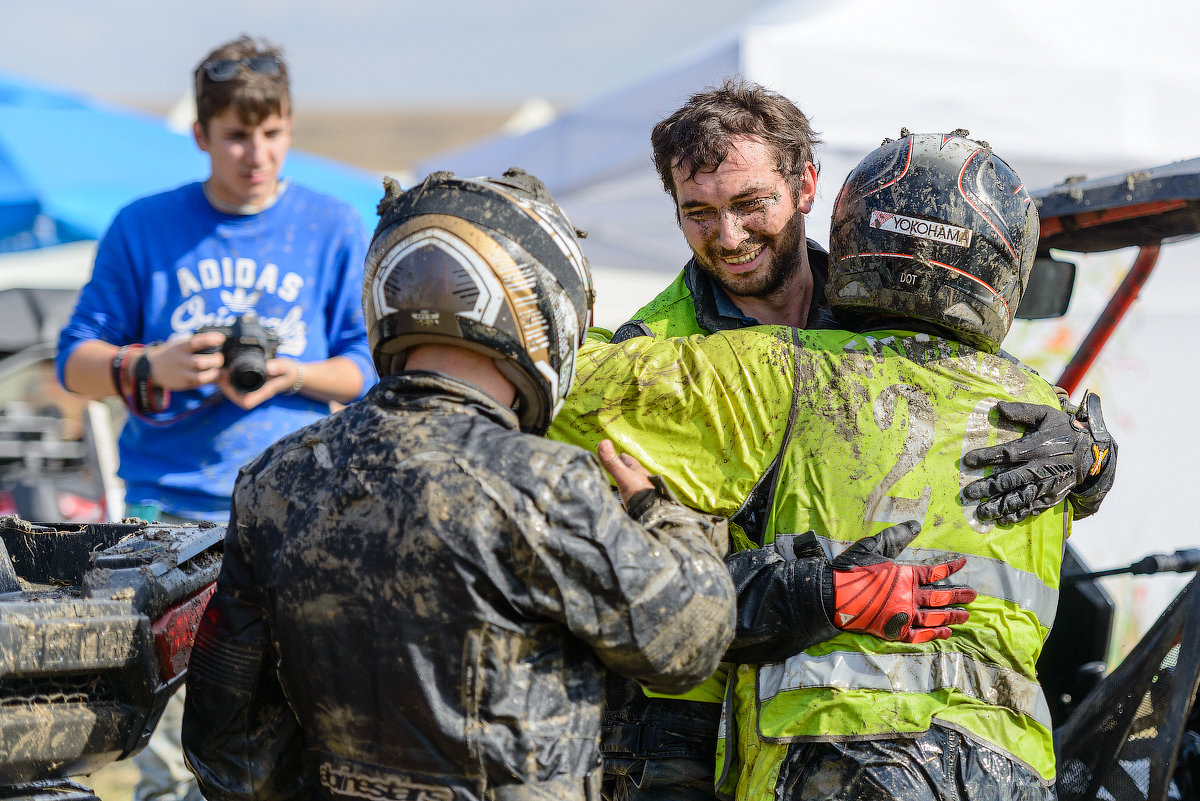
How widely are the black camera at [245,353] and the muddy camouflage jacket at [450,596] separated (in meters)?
1.82

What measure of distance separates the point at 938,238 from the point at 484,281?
1022 mm

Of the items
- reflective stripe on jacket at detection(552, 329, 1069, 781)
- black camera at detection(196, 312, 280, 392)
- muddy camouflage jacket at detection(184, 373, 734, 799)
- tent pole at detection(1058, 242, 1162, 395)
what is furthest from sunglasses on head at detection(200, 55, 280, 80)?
tent pole at detection(1058, 242, 1162, 395)

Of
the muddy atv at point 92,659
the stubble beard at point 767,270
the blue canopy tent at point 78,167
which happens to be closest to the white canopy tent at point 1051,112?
the stubble beard at point 767,270

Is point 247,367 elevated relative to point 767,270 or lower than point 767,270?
lower

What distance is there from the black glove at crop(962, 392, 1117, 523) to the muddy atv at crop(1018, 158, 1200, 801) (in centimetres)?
71

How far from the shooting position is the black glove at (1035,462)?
2.19 m

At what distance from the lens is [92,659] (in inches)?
73.4

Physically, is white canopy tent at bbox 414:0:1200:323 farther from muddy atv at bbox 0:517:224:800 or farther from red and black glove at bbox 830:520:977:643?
muddy atv at bbox 0:517:224:800

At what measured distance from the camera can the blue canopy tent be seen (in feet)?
24.2

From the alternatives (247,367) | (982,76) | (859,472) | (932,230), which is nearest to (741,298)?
(932,230)

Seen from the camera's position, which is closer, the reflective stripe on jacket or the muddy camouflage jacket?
the muddy camouflage jacket

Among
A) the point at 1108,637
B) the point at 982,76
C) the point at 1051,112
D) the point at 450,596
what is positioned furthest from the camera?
the point at 1051,112

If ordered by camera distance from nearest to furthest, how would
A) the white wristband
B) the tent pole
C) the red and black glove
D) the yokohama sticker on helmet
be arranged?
the red and black glove, the yokohama sticker on helmet, the tent pole, the white wristband

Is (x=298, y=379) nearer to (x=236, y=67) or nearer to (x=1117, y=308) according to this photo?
(x=236, y=67)
